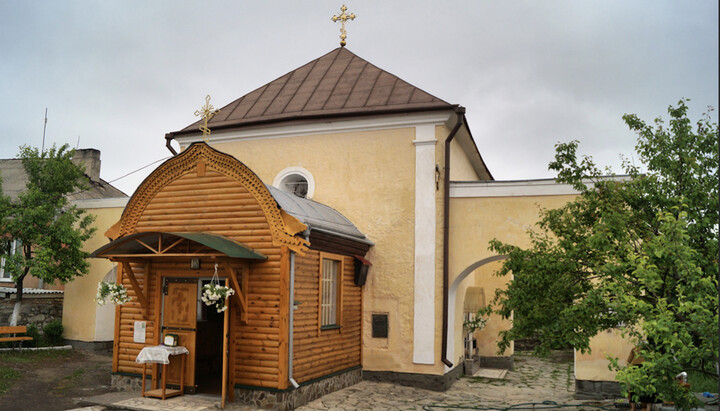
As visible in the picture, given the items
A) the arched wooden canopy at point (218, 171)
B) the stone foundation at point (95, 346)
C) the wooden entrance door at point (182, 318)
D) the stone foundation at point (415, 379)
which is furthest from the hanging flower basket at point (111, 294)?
the stone foundation at point (95, 346)

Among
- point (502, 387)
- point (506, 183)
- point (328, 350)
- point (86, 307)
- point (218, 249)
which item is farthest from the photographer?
point (86, 307)

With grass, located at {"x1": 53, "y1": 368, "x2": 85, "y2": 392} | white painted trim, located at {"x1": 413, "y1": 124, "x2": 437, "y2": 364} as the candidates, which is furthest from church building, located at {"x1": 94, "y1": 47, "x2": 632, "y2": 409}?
grass, located at {"x1": 53, "y1": 368, "x2": 85, "y2": 392}

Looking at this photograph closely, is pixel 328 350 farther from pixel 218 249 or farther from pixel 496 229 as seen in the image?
pixel 496 229

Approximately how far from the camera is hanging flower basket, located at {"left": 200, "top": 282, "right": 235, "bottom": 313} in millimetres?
9391

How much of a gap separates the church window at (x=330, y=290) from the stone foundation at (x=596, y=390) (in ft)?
16.0

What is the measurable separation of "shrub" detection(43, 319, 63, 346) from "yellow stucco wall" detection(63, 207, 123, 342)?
0.60 ft

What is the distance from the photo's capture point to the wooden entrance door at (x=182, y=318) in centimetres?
1065

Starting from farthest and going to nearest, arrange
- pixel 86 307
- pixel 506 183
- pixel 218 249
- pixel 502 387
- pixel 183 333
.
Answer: pixel 86 307 < pixel 502 387 < pixel 506 183 < pixel 183 333 < pixel 218 249

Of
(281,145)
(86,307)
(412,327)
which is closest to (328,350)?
(412,327)

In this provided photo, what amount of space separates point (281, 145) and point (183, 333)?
5222 mm

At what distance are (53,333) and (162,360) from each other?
830cm

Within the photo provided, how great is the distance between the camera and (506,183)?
1264 cm

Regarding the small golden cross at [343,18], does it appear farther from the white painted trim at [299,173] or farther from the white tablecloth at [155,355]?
the white tablecloth at [155,355]

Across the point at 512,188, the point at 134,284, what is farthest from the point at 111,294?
the point at 512,188
